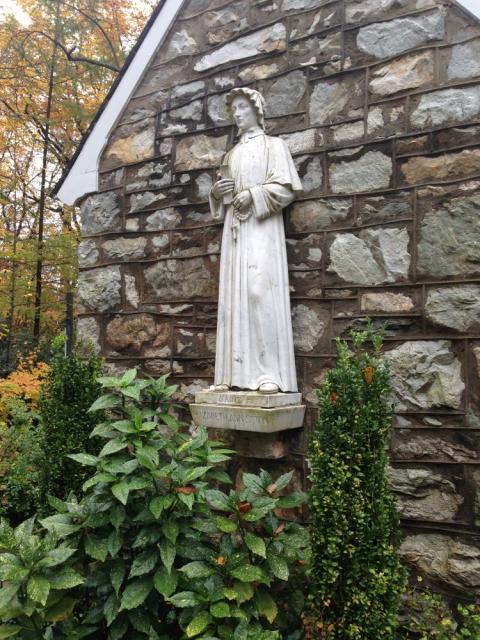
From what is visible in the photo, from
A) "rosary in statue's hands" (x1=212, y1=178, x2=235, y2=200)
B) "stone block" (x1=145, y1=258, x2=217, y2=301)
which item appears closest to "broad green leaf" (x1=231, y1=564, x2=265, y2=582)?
"stone block" (x1=145, y1=258, x2=217, y2=301)

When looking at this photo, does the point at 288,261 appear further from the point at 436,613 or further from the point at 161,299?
the point at 436,613

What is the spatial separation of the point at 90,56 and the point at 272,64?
6.69 metres

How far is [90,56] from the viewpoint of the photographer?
28.8 ft

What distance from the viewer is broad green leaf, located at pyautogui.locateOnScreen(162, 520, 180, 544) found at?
2.02 meters

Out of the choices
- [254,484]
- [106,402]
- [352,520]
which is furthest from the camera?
[106,402]

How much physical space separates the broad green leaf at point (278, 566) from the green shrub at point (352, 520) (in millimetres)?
131

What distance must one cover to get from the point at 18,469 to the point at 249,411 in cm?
230

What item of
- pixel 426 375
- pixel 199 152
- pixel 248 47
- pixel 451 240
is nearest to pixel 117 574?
pixel 426 375

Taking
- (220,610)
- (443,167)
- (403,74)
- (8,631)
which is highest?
(403,74)

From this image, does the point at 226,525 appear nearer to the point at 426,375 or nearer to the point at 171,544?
the point at 171,544

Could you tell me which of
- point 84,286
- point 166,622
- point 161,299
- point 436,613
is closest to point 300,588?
point 166,622

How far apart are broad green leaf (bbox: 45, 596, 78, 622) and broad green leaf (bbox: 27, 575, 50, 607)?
189 mm

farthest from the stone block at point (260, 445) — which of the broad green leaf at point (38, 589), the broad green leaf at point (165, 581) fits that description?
the broad green leaf at point (38, 589)

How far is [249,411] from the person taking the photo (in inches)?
108
